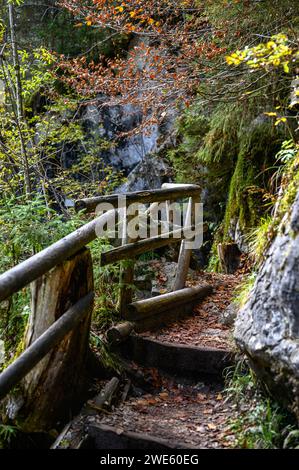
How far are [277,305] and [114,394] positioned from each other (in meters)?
1.83

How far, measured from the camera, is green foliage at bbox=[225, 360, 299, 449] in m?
3.12

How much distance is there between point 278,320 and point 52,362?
1911 mm

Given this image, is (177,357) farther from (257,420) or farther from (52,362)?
(52,362)

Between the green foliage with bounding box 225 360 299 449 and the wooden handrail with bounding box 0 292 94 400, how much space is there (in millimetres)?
1615

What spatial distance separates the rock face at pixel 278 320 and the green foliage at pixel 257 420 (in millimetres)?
140

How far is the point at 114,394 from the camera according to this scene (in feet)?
13.1

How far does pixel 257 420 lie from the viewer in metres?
3.36

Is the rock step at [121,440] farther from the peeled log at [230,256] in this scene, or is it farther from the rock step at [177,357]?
the peeled log at [230,256]

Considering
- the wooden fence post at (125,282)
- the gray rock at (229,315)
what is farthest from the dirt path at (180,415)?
the gray rock at (229,315)

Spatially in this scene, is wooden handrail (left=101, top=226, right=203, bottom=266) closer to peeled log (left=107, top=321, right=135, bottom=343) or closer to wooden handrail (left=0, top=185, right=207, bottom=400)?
wooden handrail (left=0, top=185, right=207, bottom=400)

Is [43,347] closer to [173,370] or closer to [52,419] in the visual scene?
[52,419]

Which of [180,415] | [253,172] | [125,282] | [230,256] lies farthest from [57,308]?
[253,172]
